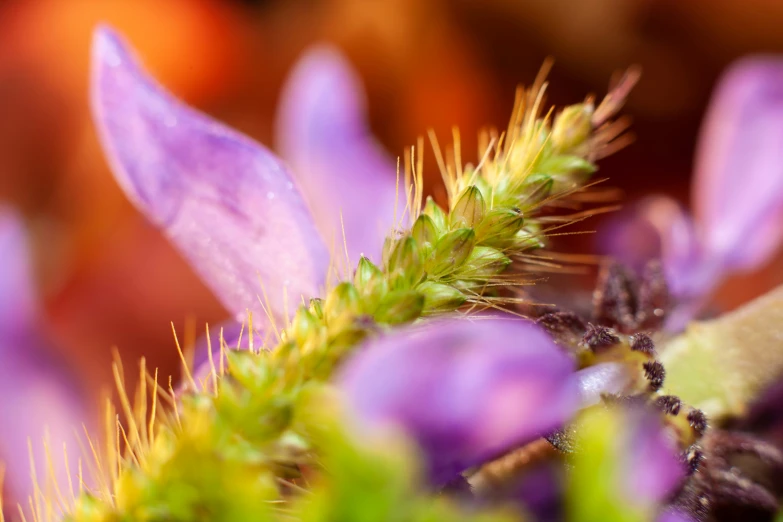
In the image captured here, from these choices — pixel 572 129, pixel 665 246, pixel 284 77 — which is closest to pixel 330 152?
pixel 665 246

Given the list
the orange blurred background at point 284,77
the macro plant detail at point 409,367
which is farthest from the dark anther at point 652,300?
the orange blurred background at point 284,77

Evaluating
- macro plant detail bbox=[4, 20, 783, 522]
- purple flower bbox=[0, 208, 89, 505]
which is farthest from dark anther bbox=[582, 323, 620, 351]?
purple flower bbox=[0, 208, 89, 505]

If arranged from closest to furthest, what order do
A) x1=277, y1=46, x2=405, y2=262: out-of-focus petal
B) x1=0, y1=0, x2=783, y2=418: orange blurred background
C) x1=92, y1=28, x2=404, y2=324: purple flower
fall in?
1. x1=92, y1=28, x2=404, y2=324: purple flower
2. x1=277, y1=46, x2=405, y2=262: out-of-focus petal
3. x1=0, y1=0, x2=783, y2=418: orange blurred background

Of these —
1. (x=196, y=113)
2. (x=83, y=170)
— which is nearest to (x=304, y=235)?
(x=196, y=113)

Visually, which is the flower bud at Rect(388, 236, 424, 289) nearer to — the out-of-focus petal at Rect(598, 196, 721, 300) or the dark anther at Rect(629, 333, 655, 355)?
the dark anther at Rect(629, 333, 655, 355)

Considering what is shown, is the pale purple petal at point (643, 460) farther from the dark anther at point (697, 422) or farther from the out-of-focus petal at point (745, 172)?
the out-of-focus petal at point (745, 172)

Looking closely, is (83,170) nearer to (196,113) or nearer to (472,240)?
(196,113)

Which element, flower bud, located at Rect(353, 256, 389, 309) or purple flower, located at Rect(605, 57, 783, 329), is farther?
purple flower, located at Rect(605, 57, 783, 329)
